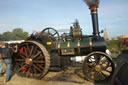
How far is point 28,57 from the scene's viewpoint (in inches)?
A: 197

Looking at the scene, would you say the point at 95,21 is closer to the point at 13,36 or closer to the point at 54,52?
the point at 54,52

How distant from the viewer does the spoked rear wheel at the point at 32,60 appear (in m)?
4.71

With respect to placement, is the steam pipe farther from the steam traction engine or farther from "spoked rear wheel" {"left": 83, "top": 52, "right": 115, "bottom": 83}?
"spoked rear wheel" {"left": 83, "top": 52, "right": 115, "bottom": 83}

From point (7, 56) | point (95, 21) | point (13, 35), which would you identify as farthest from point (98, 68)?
point (13, 35)

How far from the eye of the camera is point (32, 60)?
4.93 m

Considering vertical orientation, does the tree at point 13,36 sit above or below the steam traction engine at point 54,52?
above

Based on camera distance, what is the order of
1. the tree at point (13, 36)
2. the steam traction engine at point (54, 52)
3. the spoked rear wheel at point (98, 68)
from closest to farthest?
the spoked rear wheel at point (98, 68) → the steam traction engine at point (54, 52) → the tree at point (13, 36)

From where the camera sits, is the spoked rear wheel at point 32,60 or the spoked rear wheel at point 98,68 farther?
the spoked rear wheel at point 32,60

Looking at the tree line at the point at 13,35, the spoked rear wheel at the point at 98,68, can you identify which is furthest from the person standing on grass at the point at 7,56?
the tree line at the point at 13,35

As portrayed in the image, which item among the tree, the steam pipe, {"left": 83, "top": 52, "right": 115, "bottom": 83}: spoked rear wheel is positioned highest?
the tree

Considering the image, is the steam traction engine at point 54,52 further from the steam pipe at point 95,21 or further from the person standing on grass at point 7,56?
the person standing on grass at point 7,56

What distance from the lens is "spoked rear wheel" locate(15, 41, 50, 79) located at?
15.5 feet

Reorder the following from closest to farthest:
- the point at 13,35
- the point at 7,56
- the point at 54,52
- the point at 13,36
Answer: the point at 7,56
the point at 54,52
the point at 13,36
the point at 13,35

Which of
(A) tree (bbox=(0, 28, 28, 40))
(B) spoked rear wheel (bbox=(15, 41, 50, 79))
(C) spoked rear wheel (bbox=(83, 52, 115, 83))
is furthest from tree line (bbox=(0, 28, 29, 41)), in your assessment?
(C) spoked rear wheel (bbox=(83, 52, 115, 83))
